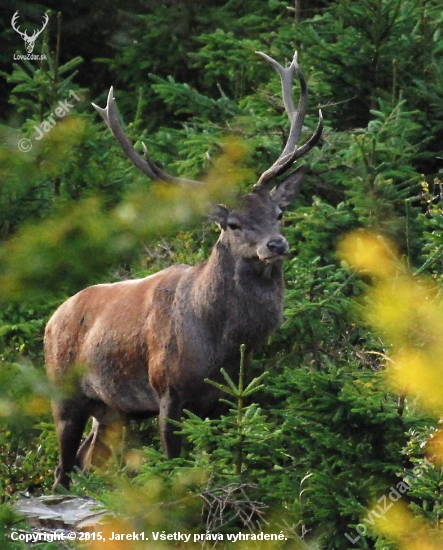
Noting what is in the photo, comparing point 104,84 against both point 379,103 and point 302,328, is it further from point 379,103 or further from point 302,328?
point 302,328

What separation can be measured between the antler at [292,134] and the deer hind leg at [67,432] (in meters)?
2.10

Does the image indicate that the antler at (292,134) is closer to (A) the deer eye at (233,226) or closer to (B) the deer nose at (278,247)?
(A) the deer eye at (233,226)

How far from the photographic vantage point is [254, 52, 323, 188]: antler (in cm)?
784

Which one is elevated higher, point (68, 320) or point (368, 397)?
point (368, 397)

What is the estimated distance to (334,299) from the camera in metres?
7.93

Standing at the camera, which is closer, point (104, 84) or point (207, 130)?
point (207, 130)

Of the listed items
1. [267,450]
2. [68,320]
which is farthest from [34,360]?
[267,450]

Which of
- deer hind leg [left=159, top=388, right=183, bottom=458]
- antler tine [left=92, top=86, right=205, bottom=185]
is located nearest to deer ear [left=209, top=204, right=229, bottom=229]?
antler tine [left=92, top=86, right=205, bottom=185]

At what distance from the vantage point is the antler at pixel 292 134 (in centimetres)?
784

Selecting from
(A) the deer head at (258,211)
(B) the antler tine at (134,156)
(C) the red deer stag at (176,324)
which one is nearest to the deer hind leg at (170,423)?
(C) the red deer stag at (176,324)

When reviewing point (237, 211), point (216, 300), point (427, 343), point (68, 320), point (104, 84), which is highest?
point (427, 343)

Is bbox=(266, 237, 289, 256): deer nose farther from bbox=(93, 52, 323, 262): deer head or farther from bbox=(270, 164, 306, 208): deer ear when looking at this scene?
bbox=(270, 164, 306, 208): deer ear

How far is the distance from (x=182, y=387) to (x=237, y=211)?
46.3 inches

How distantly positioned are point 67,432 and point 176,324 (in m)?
1.35
